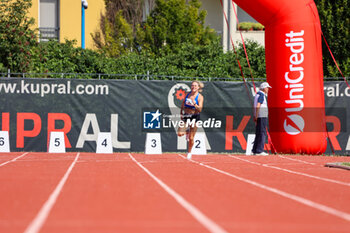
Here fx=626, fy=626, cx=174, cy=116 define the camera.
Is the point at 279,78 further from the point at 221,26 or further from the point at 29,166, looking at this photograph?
the point at 221,26

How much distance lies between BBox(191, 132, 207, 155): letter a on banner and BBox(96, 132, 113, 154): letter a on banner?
236 centimetres

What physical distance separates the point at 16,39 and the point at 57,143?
6.64m

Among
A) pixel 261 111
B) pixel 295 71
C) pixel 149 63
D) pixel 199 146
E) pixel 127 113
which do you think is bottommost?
pixel 199 146

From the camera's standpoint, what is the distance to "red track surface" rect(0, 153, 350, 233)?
608 cm

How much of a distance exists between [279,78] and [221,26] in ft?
71.4

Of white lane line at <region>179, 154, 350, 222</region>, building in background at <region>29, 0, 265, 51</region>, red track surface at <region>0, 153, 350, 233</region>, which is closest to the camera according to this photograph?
red track surface at <region>0, 153, 350, 233</region>

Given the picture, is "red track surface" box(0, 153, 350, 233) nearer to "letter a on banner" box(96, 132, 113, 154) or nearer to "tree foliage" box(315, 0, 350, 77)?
"letter a on banner" box(96, 132, 113, 154)

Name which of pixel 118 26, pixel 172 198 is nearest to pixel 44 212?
pixel 172 198

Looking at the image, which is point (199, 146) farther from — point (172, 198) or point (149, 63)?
point (172, 198)

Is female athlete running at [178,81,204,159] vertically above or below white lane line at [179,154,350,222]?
above

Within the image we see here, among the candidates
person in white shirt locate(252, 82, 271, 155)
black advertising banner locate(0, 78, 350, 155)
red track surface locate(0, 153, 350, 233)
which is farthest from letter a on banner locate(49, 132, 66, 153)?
person in white shirt locate(252, 82, 271, 155)

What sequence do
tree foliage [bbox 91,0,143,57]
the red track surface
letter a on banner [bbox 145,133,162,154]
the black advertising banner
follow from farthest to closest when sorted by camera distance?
tree foliage [bbox 91,0,143,57] → the black advertising banner → letter a on banner [bbox 145,133,162,154] → the red track surface

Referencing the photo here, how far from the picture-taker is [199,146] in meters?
17.9

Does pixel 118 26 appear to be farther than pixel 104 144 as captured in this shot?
Yes
